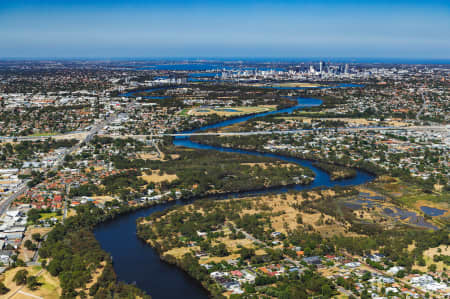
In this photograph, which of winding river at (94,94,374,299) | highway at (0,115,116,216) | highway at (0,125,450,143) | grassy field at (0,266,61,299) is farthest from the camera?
highway at (0,125,450,143)

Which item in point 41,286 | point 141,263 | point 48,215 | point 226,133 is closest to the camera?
point 41,286

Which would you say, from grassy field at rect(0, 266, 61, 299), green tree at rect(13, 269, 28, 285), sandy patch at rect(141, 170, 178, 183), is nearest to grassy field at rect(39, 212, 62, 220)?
grassy field at rect(0, 266, 61, 299)

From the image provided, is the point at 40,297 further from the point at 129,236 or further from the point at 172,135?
the point at 172,135

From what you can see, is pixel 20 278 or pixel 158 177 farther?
pixel 158 177

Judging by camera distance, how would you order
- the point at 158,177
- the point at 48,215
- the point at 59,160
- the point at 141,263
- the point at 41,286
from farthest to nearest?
the point at 59,160 → the point at 158,177 → the point at 48,215 → the point at 141,263 → the point at 41,286

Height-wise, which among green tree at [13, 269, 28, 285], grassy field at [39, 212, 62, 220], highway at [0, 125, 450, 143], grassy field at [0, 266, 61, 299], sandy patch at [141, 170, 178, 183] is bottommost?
grassy field at [0, 266, 61, 299]

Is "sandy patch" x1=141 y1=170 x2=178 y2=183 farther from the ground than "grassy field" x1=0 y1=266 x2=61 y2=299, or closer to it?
farther from the ground

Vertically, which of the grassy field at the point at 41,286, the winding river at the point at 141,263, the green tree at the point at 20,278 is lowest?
the winding river at the point at 141,263

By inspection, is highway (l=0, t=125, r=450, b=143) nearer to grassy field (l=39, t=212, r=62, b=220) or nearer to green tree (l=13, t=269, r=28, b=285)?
grassy field (l=39, t=212, r=62, b=220)

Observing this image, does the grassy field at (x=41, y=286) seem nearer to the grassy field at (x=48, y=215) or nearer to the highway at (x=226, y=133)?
the grassy field at (x=48, y=215)

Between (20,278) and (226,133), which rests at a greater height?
(226,133)

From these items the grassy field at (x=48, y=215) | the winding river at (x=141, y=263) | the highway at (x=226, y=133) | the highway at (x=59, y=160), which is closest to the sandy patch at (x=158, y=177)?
the winding river at (x=141, y=263)

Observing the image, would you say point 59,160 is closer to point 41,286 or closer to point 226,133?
point 226,133

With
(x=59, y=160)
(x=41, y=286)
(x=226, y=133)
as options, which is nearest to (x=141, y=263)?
(x=41, y=286)
